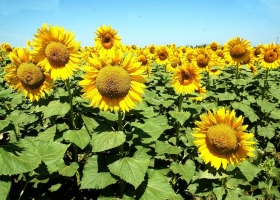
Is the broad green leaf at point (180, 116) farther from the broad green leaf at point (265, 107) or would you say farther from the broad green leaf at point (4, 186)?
the broad green leaf at point (265, 107)

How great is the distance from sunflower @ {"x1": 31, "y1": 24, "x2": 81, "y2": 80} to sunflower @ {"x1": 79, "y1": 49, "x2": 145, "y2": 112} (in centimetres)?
73

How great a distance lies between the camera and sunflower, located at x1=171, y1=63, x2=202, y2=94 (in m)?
4.63

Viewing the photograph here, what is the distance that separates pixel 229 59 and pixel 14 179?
18.7 ft

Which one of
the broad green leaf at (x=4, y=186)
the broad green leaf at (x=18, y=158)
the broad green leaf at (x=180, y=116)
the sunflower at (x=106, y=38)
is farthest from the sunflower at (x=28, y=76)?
the sunflower at (x=106, y=38)

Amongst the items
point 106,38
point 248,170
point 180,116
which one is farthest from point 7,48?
point 248,170

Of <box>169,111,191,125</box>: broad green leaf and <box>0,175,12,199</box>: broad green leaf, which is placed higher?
<box>169,111,191,125</box>: broad green leaf

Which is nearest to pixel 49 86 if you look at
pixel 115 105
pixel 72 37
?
pixel 72 37

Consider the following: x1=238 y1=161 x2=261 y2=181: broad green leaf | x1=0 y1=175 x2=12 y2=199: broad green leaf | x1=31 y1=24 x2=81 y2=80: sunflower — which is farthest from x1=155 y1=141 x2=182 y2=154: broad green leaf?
x1=0 y1=175 x2=12 y2=199: broad green leaf

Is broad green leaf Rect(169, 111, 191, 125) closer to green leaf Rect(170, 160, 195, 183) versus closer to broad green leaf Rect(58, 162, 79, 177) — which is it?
green leaf Rect(170, 160, 195, 183)

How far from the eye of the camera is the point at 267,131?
247 inches

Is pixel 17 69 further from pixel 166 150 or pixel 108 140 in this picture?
pixel 166 150

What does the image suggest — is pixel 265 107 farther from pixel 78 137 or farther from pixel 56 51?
pixel 56 51

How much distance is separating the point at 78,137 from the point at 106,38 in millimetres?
4323

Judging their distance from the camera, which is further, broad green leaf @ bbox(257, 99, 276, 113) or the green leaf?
broad green leaf @ bbox(257, 99, 276, 113)
